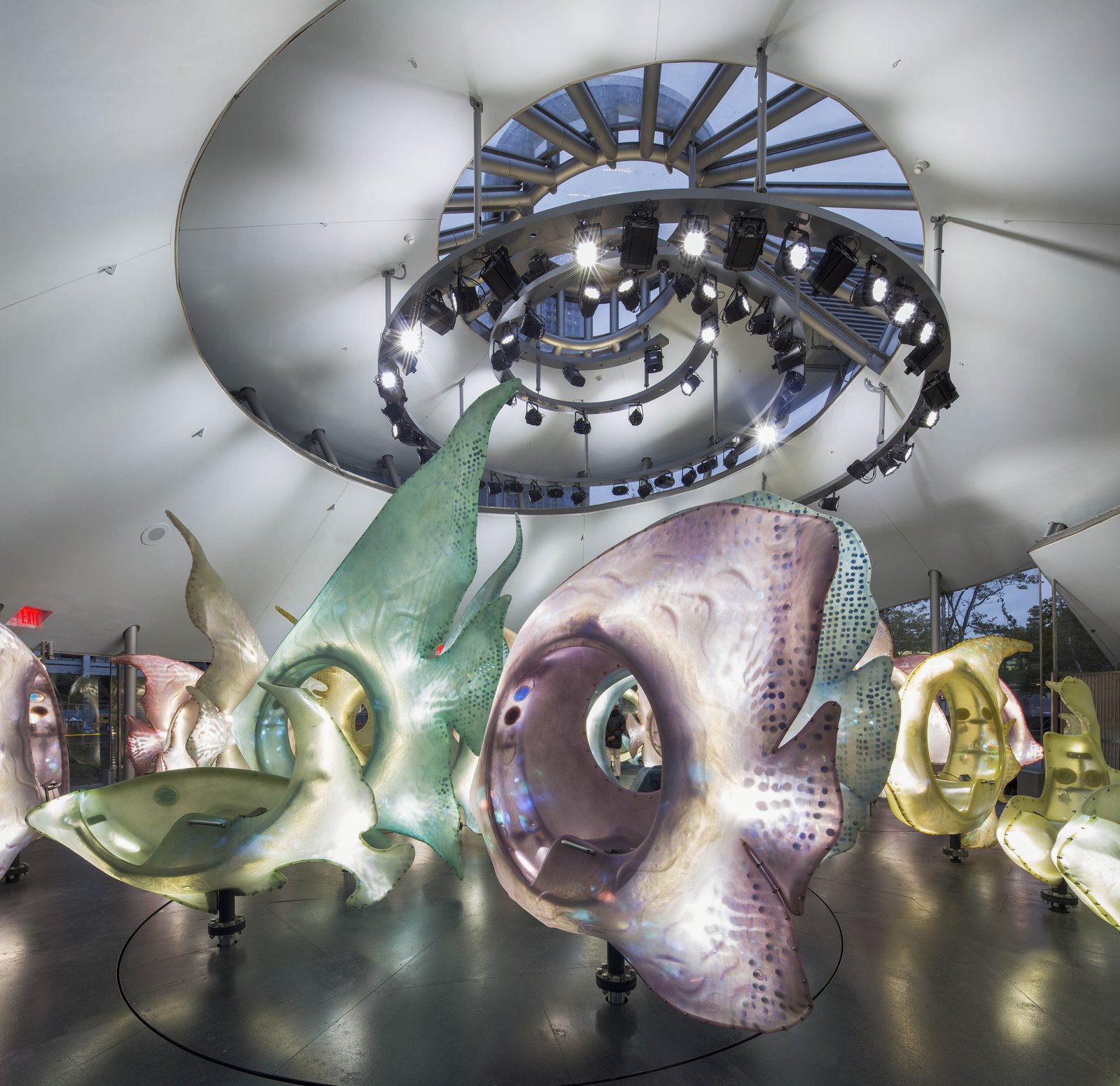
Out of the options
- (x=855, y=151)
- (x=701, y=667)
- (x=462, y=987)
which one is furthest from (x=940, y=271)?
(x=462, y=987)

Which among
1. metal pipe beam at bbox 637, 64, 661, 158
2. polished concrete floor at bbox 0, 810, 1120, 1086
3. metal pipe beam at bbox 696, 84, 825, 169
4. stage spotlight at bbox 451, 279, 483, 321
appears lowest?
polished concrete floor at bbox 0, 810, 1120, 1086

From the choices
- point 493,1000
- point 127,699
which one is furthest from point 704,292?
point 127,699

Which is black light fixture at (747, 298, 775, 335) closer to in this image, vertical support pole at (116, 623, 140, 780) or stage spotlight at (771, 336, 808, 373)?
stage spotlight at (771, 336, 808, 373)

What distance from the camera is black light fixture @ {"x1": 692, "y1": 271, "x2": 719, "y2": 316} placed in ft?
24.6

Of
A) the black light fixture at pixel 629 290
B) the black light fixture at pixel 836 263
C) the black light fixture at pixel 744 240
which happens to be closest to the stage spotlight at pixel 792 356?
the black light fixture at pixel 836 263

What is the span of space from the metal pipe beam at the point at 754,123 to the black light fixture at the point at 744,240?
1331 mm

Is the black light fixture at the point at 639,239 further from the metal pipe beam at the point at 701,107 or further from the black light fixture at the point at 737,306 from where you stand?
the black light fixture at the point at 737,306

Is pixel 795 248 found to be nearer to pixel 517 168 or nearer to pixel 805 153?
pixel 805 153

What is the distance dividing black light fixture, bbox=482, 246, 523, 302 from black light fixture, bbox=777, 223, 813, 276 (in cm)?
230

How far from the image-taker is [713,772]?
2227 mm

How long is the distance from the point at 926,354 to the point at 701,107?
324 centimetres

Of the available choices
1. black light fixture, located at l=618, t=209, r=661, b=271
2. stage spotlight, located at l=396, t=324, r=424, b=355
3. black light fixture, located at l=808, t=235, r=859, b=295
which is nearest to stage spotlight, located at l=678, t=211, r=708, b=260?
black light fixture, located at l=618, t=209, r=661, b=271

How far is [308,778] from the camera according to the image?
126 inches

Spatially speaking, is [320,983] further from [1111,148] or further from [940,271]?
[940,271]
